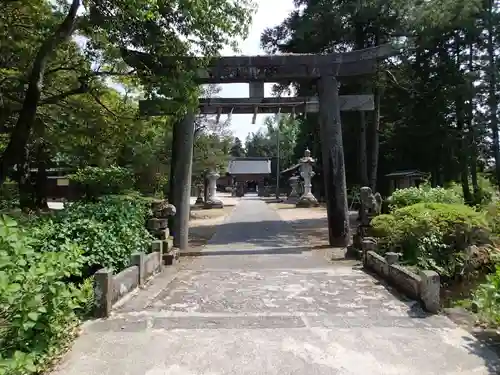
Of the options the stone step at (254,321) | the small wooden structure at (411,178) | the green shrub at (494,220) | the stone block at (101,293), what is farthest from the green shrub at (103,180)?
the small wooden structure at (411,178)

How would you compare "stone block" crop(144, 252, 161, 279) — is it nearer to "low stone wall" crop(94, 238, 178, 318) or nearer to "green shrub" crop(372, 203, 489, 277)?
"low stone wall" crop(94, 238, 178, 318)

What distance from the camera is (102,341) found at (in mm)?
4465

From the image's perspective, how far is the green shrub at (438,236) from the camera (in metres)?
8.09

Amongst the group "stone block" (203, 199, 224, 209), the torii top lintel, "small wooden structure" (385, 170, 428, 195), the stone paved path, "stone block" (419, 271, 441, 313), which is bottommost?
"stone block" (203, 199, 224, 209)

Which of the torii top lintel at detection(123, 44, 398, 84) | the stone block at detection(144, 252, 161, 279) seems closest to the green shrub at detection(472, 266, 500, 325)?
the stone block at detection(144, 252, 161, 279)

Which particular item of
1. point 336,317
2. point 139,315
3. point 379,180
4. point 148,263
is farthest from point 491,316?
point 379,180

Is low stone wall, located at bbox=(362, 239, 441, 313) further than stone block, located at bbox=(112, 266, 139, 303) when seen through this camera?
No

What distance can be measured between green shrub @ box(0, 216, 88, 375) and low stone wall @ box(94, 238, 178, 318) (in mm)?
1261

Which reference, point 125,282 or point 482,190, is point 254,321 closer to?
point 125,282

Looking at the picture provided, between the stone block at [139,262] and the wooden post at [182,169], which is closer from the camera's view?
the stone block at [139,262]

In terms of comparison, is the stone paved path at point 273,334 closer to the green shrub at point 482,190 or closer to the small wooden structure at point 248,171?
the green shrub at point 482,190

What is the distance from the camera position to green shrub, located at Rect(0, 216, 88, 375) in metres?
2.98

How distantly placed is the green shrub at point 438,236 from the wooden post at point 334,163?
3.47 metres

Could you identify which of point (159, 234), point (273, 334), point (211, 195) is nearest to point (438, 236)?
point (273, 334)
